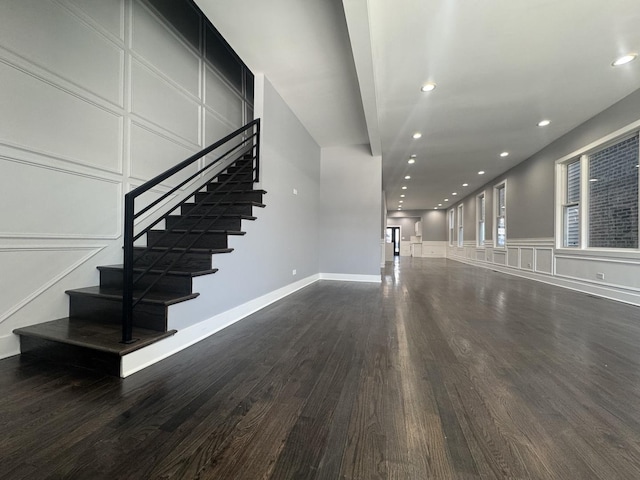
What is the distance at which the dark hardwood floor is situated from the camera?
0.96m

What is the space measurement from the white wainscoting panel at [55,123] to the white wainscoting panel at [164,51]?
904 mm

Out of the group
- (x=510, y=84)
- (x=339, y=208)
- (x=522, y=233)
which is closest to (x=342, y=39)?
(x=510, y=84)

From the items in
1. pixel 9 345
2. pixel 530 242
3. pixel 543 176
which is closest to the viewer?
pixel 9 345

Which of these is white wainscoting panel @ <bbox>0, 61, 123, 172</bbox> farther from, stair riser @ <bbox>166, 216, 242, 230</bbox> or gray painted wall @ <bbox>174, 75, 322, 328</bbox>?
gray painted wall @ <bbox>174, 75, 322, 328</bbox>

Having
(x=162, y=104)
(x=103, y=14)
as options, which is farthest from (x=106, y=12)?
(x=162, y=104)

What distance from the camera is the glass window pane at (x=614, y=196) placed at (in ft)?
12.2

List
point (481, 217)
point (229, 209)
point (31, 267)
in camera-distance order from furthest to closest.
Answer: point (481, 217) < point (229, 209) < point (31, 267)

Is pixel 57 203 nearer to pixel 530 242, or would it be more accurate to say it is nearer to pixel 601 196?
pixel 601 196

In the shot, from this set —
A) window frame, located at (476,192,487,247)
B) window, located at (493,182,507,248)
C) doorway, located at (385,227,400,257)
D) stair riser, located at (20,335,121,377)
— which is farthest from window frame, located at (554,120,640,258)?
doorway, located at (385,227,400,257)

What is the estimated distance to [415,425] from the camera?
118cm

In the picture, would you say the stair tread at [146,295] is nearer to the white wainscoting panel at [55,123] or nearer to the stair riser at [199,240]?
the stair riser at [199,240]

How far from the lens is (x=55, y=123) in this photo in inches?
80.0

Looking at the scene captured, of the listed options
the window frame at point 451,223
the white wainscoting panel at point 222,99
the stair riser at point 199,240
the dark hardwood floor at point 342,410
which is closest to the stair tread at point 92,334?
the dark hardwood floor at point 342,410

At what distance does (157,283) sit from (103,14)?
2421 mm
